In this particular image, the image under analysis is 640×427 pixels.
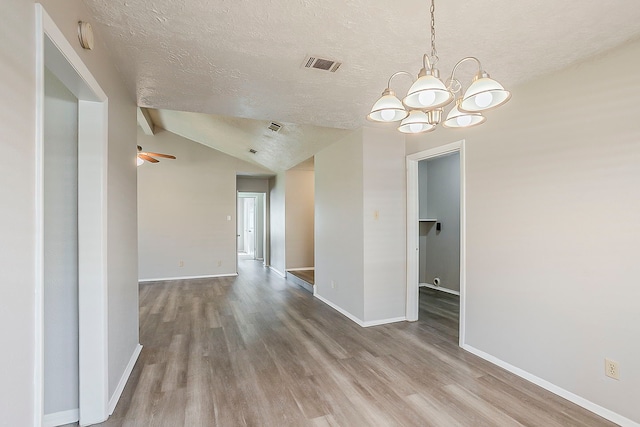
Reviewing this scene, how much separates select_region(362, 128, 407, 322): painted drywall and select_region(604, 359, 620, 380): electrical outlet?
2.03 meters

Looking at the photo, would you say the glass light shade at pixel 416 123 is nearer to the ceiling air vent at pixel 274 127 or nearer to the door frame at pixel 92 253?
the door frame at pixel 92 253

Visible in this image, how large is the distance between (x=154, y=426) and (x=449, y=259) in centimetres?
470

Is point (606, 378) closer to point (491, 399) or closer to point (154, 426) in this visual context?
point (491, 399)

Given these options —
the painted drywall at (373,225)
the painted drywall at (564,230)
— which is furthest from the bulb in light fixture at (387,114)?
the painted drywall at (373,225)

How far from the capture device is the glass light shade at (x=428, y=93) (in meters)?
→ 1.22

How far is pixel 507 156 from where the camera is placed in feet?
8.50

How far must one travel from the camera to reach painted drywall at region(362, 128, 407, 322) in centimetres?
367

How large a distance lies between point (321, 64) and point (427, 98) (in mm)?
1077

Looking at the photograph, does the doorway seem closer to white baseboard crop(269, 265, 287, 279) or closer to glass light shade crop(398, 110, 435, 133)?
white baseboard crop(269, 265, 287, 279)

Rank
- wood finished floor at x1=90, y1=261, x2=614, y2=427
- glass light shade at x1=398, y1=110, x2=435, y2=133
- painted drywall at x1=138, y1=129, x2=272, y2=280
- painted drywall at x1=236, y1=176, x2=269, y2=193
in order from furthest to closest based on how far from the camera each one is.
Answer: painted drywall at x1=236, y1=176, x2=269, y2=193, painted drywall at x1=138, y1=129, x2=272, y2=280, wood finished floor at x1=90, y1=261, x2=614, y2=427, glass light shade at x1=398, y1=110, x2=435, y2=133

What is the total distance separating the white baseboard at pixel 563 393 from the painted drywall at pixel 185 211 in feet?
18.0

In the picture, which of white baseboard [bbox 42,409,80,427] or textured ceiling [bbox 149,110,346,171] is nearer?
white baseboard [bbox 42,409,80,427]

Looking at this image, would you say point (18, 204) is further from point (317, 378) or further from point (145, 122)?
point (145, 122)

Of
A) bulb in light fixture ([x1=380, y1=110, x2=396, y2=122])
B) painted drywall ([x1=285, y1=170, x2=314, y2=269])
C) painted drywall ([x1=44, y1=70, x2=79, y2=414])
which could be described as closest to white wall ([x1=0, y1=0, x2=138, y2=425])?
painted drywall ([x1=44, y1=70, x2=79, y2=414])
